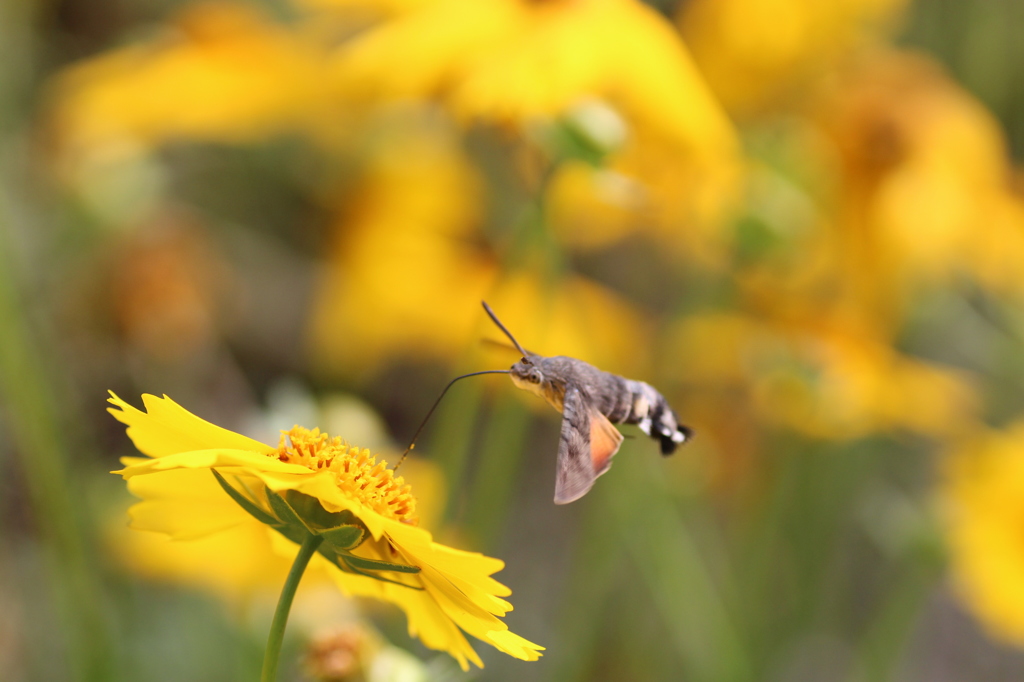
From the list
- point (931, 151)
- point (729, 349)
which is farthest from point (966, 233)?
point (729, 349)

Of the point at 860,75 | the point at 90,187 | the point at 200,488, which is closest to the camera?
the point at 200,488

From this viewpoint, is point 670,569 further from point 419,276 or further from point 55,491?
point 55,491

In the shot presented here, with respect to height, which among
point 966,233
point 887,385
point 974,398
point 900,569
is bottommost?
point 900,569

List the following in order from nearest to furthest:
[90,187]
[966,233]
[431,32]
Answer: [431,32]
[90,187]
[966,233]

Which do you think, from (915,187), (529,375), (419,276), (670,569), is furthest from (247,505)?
(915,187)

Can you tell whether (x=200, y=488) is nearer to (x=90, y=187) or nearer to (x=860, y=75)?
(x=90, y=187)

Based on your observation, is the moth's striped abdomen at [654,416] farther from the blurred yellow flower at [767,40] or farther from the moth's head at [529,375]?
the blurred yellow flower at [767,40]

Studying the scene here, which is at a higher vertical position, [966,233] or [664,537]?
[966,233]

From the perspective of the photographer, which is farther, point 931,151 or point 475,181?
point 475,181
